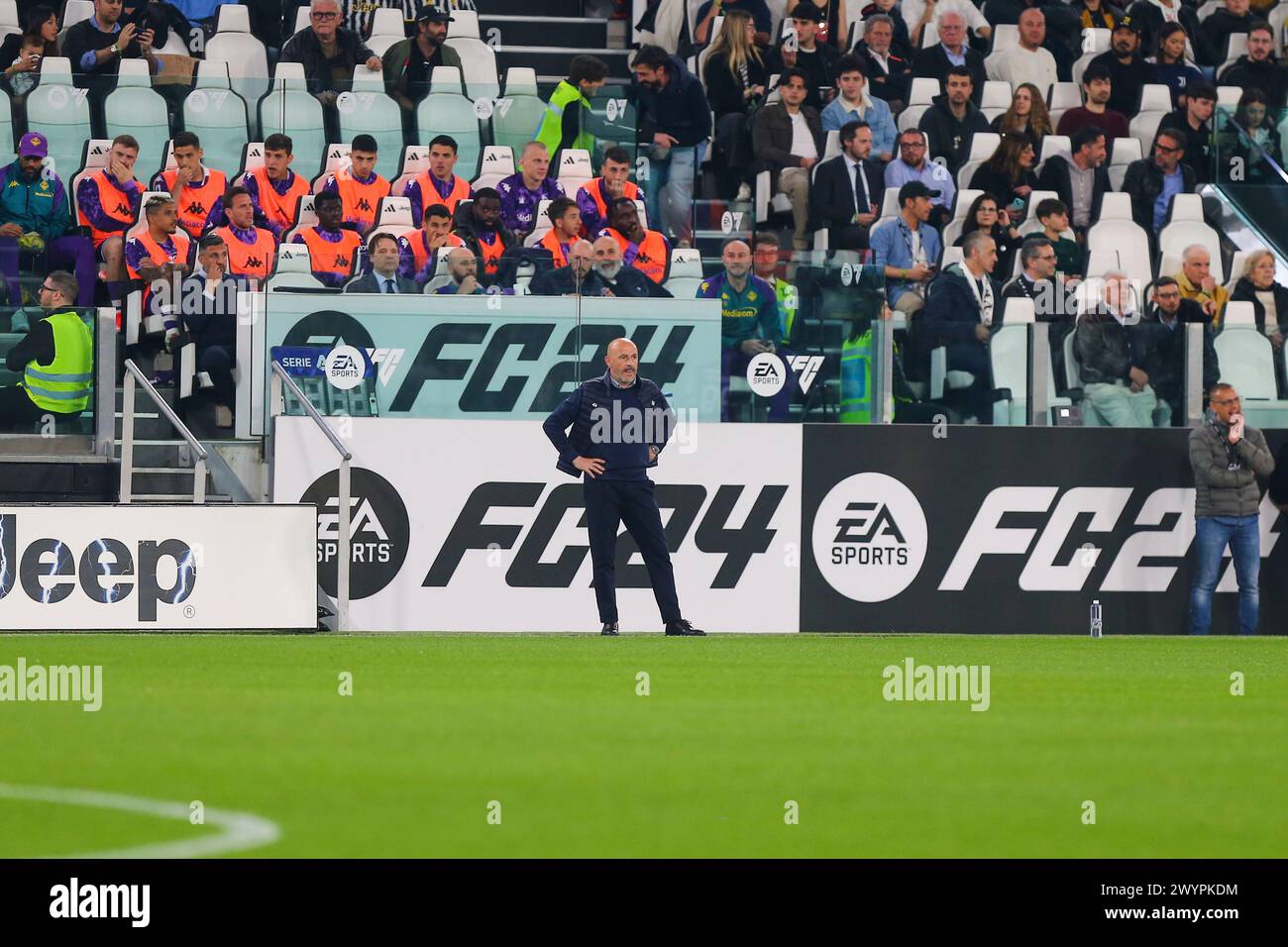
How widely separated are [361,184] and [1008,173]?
7.14m

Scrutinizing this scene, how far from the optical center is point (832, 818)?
5.88 meters

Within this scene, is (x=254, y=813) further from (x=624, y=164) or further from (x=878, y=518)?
(x=624, y=164)

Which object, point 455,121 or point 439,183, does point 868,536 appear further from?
point 455,121

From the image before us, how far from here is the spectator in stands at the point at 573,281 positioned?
17.1 metres

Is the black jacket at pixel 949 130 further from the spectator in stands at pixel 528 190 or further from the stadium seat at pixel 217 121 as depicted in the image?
the stadium seat at pixel 217 121

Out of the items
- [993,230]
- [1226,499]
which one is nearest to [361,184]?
[993,230]

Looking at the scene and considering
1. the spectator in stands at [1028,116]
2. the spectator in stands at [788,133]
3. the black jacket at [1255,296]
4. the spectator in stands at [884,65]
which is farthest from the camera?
the spectator in stands at [884,65]

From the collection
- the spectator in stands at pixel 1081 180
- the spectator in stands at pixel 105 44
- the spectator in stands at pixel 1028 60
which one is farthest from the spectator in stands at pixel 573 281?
the spectator in stands at pixel 1028 60

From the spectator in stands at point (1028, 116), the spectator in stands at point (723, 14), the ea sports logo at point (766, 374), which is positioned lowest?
the ea sports logo at point (766, 374)

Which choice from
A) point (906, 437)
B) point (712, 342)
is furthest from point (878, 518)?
point (712, 342)

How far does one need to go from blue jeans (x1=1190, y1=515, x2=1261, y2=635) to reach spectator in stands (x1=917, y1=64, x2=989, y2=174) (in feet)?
19.6

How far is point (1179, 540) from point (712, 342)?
14.5ft

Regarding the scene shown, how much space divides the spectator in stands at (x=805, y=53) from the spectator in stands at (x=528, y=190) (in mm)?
5027

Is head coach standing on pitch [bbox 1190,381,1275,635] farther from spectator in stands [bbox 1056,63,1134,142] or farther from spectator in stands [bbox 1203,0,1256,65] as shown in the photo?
spectator in stands [bbox 1203,0,1256,65]
